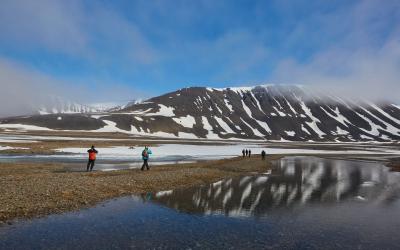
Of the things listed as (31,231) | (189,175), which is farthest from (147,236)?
(189,175)

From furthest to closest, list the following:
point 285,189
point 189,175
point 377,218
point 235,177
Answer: point 235,177 < point 189,175 < point 285,189 < point 377,218

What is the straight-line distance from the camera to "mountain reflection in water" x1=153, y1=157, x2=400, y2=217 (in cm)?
2367

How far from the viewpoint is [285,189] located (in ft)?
105

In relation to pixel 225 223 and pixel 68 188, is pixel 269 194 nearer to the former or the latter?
pixel 225 223

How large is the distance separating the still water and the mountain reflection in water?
0.23ft

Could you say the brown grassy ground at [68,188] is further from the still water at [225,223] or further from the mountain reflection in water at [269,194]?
the mountain reflection in water at [269,194]

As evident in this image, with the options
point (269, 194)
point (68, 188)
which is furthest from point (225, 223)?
point (68, 188)

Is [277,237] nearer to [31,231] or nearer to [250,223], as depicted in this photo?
[250,223]

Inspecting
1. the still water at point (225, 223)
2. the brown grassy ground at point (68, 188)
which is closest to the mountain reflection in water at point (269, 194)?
the still water at point (225, 223)

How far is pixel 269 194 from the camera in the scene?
Answer: 2886 cm

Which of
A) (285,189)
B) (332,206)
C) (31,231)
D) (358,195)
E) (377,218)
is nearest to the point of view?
(31,231)

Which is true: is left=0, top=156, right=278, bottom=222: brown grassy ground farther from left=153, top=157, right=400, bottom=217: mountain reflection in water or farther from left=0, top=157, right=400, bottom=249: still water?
left=153, top=157, right=400, bottom=217: mountain reflection in water

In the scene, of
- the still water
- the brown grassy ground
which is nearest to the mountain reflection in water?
the still water

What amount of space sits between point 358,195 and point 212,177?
1473 centimetres
